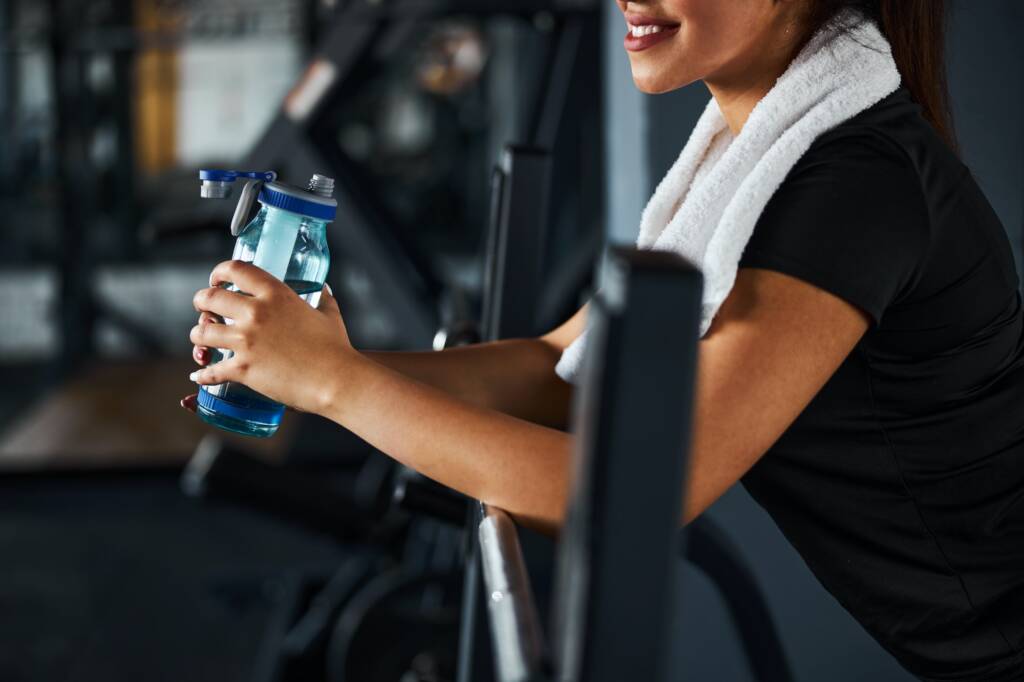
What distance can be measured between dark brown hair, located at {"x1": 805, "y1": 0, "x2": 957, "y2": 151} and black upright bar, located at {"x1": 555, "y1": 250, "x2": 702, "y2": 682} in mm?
398

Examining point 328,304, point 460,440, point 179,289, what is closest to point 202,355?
point 328,304

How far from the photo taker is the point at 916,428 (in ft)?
→ 2.40

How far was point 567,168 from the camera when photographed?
2840mm

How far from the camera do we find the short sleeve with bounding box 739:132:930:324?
614 millimetres

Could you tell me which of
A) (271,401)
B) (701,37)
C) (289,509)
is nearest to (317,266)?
(271,401)

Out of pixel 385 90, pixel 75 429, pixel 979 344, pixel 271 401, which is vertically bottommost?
pixel 75 429

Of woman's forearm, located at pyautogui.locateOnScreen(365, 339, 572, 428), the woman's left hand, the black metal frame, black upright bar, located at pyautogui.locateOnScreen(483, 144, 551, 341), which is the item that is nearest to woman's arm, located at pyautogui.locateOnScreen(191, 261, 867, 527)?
the woman's left hand

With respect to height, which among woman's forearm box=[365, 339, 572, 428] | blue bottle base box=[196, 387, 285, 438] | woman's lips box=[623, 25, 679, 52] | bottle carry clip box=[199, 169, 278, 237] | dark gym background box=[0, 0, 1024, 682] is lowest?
dark gym background box=[0, 0, 1024, 682]

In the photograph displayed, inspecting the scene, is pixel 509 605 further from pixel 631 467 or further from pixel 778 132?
pixel 778 132

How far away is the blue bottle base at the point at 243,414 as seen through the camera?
0.78 m

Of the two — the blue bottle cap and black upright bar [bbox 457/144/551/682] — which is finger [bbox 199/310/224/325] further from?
black upright bar [bbox 457/144/551/682]

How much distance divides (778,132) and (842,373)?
0.52ft

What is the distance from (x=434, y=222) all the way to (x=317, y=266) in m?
5.67

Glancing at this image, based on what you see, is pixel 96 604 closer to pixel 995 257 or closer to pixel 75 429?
pixel 75 429
